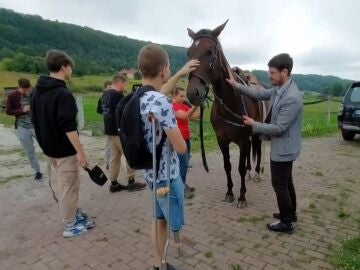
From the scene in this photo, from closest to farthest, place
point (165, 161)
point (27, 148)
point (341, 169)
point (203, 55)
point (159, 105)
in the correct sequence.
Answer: point (159, 105)
point (165, 161)
point (203, 55)
point (27, 148)
point (341, 169)

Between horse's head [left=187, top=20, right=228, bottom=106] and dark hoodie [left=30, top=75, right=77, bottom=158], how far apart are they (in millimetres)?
1345

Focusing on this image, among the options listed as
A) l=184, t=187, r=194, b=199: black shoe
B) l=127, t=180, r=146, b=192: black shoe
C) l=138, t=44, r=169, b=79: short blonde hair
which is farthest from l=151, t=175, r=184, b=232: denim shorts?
l=127, t=180, r=146, b=192: black shoe

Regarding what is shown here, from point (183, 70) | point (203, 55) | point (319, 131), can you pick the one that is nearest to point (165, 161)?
point (183, 70)

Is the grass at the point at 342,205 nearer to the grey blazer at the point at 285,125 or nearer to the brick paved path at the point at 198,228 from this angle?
the brick paved path at the point at 198,228

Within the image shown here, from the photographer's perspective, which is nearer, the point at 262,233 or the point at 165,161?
the point at 165,161

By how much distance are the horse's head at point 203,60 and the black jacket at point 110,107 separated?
5.89ft

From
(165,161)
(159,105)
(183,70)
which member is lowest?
(165,161)

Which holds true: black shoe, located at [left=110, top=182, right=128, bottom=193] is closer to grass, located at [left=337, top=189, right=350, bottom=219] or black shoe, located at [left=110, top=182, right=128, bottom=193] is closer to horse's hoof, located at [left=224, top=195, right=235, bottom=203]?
horse's hoof, located at [left=224, top=195, right=235, bottom=203]

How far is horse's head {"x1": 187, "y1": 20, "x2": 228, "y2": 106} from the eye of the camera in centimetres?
380

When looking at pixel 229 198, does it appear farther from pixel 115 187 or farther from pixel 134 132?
pixel 134 132

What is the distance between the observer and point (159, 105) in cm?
232

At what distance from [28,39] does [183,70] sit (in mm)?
129099

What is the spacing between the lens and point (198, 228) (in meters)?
4.21

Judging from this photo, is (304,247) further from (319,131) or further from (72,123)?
(319,131)
